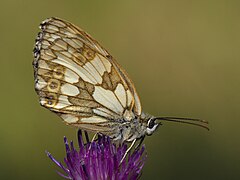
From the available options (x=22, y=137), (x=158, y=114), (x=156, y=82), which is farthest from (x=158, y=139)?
(x=22, y=137)

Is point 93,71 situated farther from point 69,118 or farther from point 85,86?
point 69,118

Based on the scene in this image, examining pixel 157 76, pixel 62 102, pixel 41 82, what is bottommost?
pixel 62 102

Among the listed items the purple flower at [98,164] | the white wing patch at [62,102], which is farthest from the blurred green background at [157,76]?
the purple flower at [98,164]

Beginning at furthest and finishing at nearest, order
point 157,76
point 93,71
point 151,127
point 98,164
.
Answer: point 157,76 → point 93,71 → point 151,127 → point 98,164

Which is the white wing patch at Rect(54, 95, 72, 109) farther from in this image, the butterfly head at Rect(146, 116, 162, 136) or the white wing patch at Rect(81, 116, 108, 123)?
the butterfly head at Rect(146, 116, 162, 136)

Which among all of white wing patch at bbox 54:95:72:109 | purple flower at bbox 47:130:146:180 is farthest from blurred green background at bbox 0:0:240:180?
purple flower at bbox 47:130:146:180

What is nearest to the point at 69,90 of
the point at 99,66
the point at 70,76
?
the point at 70,76
